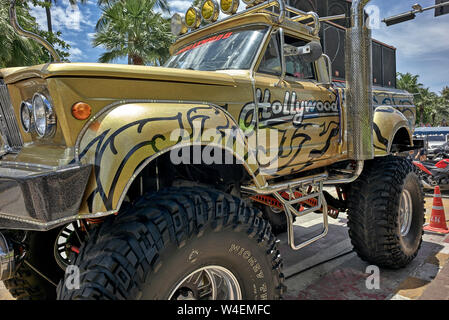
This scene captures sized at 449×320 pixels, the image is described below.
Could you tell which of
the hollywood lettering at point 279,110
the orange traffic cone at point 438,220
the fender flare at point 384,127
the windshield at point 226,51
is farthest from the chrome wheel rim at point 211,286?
the orange traffic cone at point 438,220

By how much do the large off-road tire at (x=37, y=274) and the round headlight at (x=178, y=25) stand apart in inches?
88.3

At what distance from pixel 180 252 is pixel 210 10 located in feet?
7.39

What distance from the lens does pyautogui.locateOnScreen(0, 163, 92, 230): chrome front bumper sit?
1.32 meters

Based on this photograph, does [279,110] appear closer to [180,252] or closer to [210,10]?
[210,10]

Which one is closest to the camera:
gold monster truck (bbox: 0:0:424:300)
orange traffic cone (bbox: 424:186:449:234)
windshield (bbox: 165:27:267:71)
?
gold monster truck (bbox: 0:0:424:300)

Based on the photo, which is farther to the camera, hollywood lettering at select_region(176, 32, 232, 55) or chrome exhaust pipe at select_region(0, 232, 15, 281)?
hollywood lettering at select_region(176, 32, 232, 55)

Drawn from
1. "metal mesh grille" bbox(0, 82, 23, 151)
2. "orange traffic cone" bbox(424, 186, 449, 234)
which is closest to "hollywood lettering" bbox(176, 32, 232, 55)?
"metal mesh grille" bbox(0, 82, 23, 151)

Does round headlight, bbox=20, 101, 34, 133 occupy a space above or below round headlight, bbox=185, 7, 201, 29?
below

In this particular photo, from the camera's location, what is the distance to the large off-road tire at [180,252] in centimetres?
144

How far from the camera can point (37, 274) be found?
230cm

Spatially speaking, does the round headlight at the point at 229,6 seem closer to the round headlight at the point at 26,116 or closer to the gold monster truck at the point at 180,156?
the gold monster truck at the point at 180,156

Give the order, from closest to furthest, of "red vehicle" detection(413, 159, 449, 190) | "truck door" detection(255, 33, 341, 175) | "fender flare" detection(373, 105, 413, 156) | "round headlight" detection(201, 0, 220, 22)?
1. "truck door" detection(255, 33, 341, 175)
2. "round headlight" detection(201, 0, 220, 22)
3. "fender flare" detection(373, 105, 413, 156)
4. "red vehicle" detection(413, 159, 449, 190)

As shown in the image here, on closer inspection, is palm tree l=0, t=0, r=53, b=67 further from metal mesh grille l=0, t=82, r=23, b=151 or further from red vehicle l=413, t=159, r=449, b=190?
red vehicle l=413, t=159, r=449, b=190
